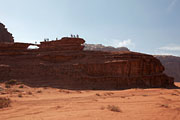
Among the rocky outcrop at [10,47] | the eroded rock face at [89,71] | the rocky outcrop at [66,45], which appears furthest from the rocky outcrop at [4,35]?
the rocky outcrop at [66,45]

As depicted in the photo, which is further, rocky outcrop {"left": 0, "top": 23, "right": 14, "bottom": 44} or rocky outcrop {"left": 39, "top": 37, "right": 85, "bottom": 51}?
rocky outcrop {"left": 0, "top": 23, "right": 14, "bottom": 44}

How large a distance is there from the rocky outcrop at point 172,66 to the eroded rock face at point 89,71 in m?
39.0

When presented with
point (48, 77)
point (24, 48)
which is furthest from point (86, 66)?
point (24, 48)

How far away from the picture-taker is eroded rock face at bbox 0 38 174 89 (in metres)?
19.5

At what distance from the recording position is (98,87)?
18344mm

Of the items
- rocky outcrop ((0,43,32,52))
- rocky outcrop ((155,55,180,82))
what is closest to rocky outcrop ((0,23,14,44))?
rocky outcrop ((0,43,32,52))

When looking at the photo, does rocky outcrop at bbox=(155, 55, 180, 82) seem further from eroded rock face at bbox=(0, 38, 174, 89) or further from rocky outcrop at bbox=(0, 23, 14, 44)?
rocky outcrop at bbox=(0, 23, 14, 44)

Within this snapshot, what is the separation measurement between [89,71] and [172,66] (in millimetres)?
50396

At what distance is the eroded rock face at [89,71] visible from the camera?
19.5 m

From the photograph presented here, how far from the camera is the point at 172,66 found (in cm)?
5869

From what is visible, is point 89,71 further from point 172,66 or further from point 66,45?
point 172,66

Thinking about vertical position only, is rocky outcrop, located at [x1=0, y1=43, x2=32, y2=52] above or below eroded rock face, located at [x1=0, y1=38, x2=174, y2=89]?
above

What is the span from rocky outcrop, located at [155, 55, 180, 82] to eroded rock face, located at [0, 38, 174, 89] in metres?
39.0

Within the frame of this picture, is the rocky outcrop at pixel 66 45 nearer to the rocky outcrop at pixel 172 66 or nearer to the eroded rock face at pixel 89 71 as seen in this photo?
the eroded rock face at pixel 89 71
